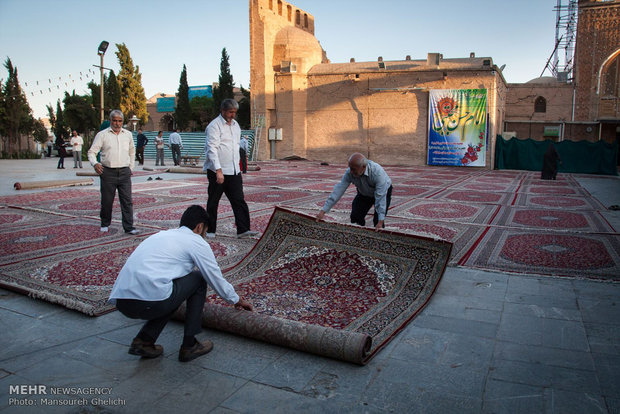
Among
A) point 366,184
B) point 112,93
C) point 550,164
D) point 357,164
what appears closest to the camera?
point 357,164

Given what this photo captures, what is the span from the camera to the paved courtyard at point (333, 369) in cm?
212

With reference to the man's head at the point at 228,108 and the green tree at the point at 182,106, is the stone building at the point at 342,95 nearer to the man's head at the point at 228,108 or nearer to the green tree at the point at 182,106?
the green tree at the point at 182,106

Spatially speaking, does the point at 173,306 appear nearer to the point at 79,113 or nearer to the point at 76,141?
the point at 76,141

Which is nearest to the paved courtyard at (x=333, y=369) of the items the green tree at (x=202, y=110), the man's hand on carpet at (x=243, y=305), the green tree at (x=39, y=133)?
the man's hand on carpet at (x=243, y=305)

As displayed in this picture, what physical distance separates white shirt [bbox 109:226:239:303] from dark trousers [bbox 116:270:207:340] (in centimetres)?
3

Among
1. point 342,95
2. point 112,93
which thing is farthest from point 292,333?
point 112,93

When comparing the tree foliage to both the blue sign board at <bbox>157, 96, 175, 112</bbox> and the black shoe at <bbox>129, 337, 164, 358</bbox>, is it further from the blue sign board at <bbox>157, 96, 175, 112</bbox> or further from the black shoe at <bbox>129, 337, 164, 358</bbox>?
the black shoe at <bbox>129, 337, 164, 358</bbox>

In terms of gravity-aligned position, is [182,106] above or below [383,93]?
above

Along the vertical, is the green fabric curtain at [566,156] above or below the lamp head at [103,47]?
below

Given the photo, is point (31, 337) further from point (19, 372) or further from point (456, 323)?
point (456, 323)

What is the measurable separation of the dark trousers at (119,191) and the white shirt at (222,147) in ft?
3.35

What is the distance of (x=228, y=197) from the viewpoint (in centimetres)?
550

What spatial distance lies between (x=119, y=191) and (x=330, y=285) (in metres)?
3.17

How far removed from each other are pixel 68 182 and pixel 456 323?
33.1ft
